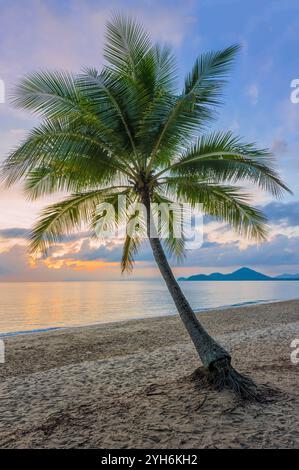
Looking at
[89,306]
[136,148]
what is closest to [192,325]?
[136,148]

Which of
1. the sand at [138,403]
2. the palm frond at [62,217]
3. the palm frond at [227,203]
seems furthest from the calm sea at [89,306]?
the palm frond at [227,203]

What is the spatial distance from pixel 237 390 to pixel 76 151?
16.8ft

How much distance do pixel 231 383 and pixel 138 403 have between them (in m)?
1.61

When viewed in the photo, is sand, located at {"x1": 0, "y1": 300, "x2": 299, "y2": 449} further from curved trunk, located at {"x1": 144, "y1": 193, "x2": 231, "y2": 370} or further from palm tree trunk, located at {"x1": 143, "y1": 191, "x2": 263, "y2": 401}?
curved trunk, located at {"x1": 144, "y1": 193, "x2": 231, "y2": 370}

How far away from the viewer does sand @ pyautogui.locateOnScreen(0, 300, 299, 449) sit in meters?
4.85

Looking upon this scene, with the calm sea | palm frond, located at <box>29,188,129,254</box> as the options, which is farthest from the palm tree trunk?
the calm sea

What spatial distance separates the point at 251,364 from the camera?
9023 mm

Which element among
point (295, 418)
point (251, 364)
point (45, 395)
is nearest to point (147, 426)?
point (295, 418)

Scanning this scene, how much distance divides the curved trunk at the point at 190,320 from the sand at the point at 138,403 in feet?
1.93

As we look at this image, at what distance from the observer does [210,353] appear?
21.9ft

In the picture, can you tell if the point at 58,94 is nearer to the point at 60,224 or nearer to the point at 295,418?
the point at 60,224

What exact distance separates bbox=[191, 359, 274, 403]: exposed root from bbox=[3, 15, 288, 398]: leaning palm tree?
21mm

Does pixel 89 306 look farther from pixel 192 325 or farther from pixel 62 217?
pixel 192 325
